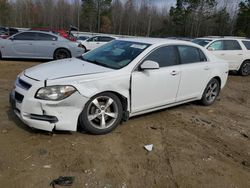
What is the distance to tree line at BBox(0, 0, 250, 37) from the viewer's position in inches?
1777

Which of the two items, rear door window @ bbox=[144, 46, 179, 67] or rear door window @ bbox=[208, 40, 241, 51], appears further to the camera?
rear door window @ bbox=[208, 40, 241, 51]

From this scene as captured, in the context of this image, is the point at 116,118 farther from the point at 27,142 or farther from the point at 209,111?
the point at 209,111

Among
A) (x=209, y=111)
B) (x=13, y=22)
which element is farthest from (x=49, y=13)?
(x=209, y=111)

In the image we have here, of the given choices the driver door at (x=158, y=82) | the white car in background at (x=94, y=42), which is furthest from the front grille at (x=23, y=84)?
the white car in background at (x=94, y=42)

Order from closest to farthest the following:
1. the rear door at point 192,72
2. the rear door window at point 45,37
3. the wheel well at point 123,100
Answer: the wheel well at point 123,100
the rear door at point 192,72
the rear door window at point 45,37

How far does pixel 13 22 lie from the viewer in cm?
5394

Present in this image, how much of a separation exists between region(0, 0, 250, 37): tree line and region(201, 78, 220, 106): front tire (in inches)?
1434

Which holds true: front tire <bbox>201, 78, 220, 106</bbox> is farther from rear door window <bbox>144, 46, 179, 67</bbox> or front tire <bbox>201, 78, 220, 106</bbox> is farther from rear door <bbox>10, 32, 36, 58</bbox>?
rear door <bbox>10, 32, 36, 58</bbox>

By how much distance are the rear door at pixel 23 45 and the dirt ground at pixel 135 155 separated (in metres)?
6.81

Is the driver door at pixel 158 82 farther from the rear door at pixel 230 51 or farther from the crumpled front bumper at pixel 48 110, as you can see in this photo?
the rear door at pixel 230 51

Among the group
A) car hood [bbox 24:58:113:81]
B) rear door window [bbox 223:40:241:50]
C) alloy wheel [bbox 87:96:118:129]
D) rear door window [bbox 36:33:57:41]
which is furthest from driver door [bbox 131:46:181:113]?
rear door window [bbox 36:33:57:41]

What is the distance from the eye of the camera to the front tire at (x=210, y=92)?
5.80 meters

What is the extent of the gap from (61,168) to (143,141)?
1355mm

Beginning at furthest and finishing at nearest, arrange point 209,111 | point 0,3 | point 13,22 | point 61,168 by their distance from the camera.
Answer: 1. point 13,22
2. point 0,3
3. point 209,111
4. point 61,168
